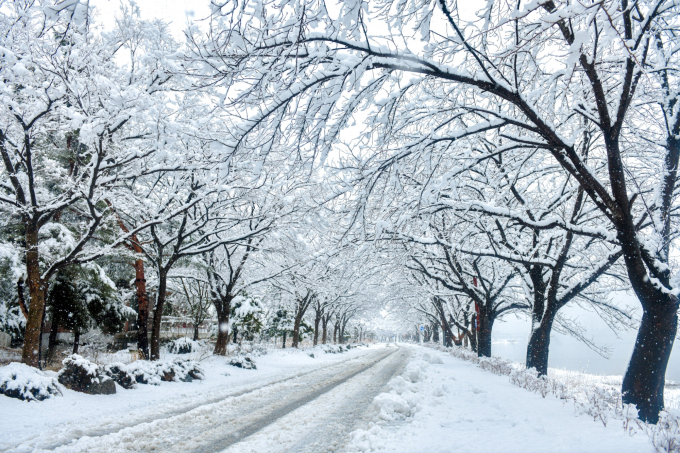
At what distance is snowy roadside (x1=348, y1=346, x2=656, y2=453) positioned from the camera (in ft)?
11.8

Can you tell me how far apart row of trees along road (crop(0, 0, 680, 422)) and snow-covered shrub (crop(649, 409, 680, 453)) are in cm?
171

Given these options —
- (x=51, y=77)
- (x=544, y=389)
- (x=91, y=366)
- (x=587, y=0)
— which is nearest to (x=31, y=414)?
(x=91, y=366)

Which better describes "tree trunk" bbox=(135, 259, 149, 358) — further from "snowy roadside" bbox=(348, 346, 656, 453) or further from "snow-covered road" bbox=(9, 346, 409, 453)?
"snowy roadside" bbox=(348, 346, 656, 453)

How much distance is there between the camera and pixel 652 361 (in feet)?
17.5

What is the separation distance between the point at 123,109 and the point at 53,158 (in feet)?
30.5

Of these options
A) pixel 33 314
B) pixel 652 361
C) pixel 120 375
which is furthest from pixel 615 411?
pixel 33 314

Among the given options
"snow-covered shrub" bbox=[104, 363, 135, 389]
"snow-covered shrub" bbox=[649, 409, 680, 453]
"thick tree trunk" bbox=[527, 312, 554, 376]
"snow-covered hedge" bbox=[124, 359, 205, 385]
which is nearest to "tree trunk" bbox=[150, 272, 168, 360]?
"snow-covered hedge" bbox=[124, 359, 205, 385]

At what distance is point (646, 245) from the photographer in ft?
17.5

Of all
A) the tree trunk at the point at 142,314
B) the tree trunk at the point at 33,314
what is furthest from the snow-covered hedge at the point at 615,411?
the tree trunk at the point at 142,314

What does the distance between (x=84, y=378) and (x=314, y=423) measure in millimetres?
5211

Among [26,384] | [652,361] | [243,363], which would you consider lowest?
[243,363]

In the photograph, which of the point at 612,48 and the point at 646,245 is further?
the point at 646,245

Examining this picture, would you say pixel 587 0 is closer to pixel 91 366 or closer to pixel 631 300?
pixel 91 366

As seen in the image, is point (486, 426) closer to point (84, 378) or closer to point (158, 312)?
point (84, 378)
